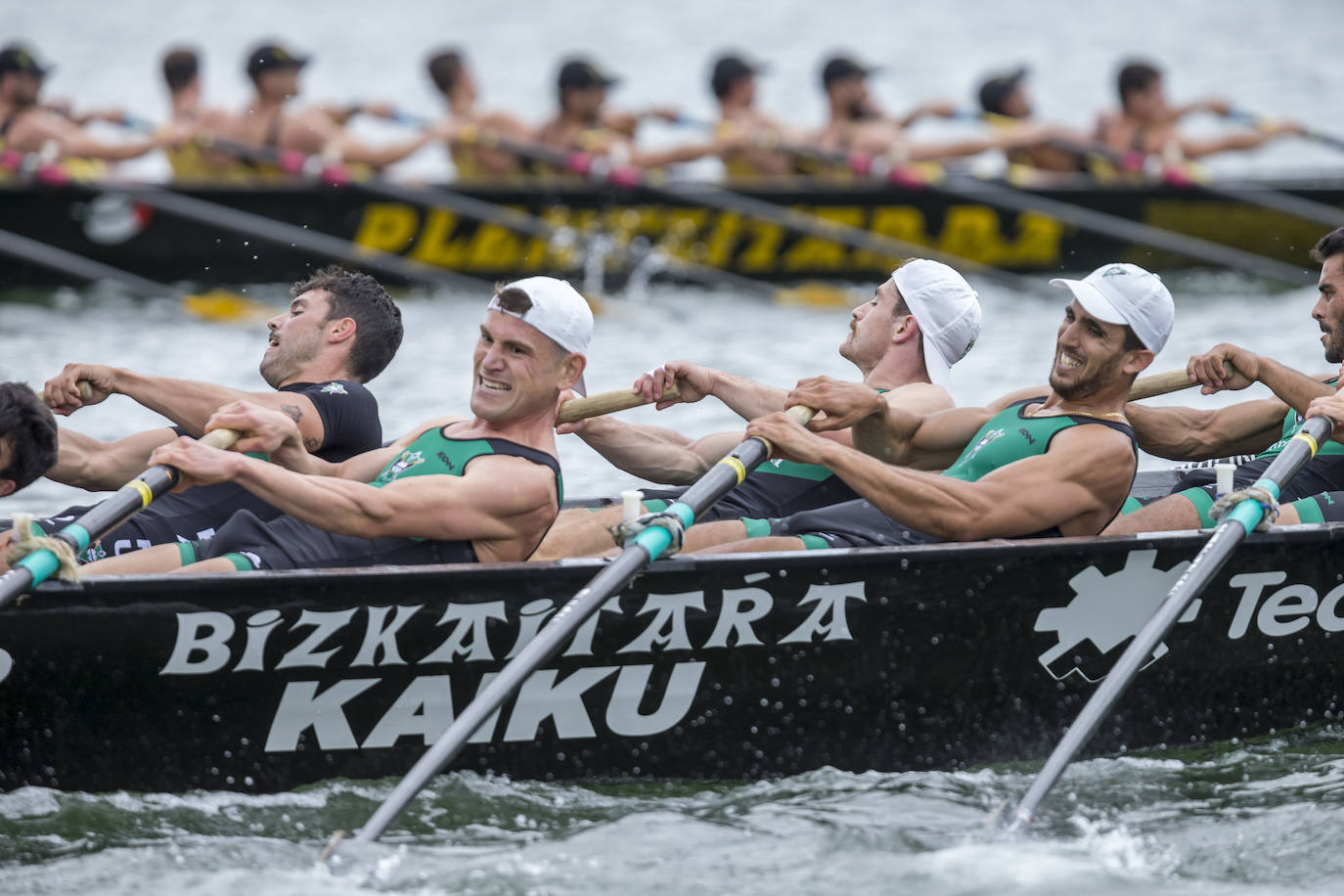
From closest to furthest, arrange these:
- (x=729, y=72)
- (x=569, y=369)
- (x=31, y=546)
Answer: (x=31, y=546), (x=569, y=369), (x=729, y=72)

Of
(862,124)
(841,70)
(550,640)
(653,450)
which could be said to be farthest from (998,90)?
(550,640)

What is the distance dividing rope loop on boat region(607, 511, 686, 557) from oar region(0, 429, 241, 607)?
1254mm

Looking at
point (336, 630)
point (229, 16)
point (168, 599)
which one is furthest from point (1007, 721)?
point (229, 16)

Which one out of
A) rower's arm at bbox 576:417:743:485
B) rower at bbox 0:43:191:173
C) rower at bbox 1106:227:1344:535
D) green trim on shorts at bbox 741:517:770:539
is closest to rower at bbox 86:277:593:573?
green trim on shorts at bbox 741:517:770:539

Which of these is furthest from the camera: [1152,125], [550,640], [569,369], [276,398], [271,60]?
[1152,125]

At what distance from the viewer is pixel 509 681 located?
197 inches

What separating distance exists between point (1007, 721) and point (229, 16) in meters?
45.0

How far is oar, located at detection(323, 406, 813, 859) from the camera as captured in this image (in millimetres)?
4918

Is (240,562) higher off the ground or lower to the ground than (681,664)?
higher

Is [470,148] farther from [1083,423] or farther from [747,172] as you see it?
[1083,423]

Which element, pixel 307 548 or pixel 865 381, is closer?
pixel 307 548

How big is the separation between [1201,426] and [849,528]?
1.69m

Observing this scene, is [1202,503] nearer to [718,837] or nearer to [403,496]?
[718,837]

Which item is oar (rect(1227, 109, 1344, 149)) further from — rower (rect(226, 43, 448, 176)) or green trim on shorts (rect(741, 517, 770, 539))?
green trim on shorts (rect(741, 517, 770, 539))
